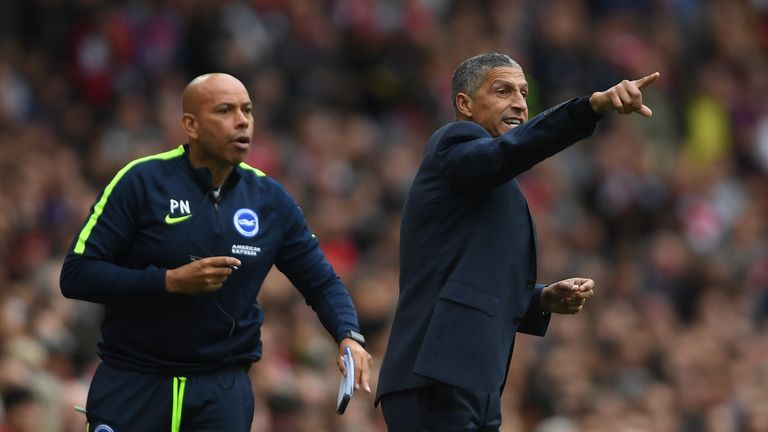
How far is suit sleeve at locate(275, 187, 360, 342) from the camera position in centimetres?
693

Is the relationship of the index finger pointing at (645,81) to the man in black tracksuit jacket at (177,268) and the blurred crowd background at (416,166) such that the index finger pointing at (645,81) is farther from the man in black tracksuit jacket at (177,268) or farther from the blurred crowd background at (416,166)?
the blurred crowd background at (416,166)

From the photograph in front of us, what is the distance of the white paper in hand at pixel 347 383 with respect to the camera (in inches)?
256

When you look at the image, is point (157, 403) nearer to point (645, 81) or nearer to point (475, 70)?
point (475, 70)

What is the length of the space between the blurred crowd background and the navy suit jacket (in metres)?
4.68

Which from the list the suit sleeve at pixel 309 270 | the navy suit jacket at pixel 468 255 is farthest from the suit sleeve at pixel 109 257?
the navy suit jacket at pixel 468 255

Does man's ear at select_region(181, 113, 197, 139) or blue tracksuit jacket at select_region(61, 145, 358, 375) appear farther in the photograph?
man's ear at select_region(181, 113, 197, 139)

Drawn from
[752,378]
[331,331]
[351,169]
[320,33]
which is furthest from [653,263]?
[331,331]

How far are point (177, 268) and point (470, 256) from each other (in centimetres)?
117

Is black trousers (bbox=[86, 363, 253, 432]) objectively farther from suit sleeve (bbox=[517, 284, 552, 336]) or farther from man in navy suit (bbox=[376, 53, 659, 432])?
suit sleeve (bbox=[517, 284, 552, 336])

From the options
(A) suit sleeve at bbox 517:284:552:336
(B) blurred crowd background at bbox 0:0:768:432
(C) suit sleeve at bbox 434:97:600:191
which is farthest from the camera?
(B) blurred crowd background at bbox 0:0:768:432

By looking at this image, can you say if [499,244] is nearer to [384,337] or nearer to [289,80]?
[384,337]

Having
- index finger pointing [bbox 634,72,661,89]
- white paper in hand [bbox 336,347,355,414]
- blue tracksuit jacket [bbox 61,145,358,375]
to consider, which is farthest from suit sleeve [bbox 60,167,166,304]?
index finger pointing [bbox 634,72,661,89]

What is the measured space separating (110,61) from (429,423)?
32.6 feet

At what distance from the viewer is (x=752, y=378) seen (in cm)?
1402
